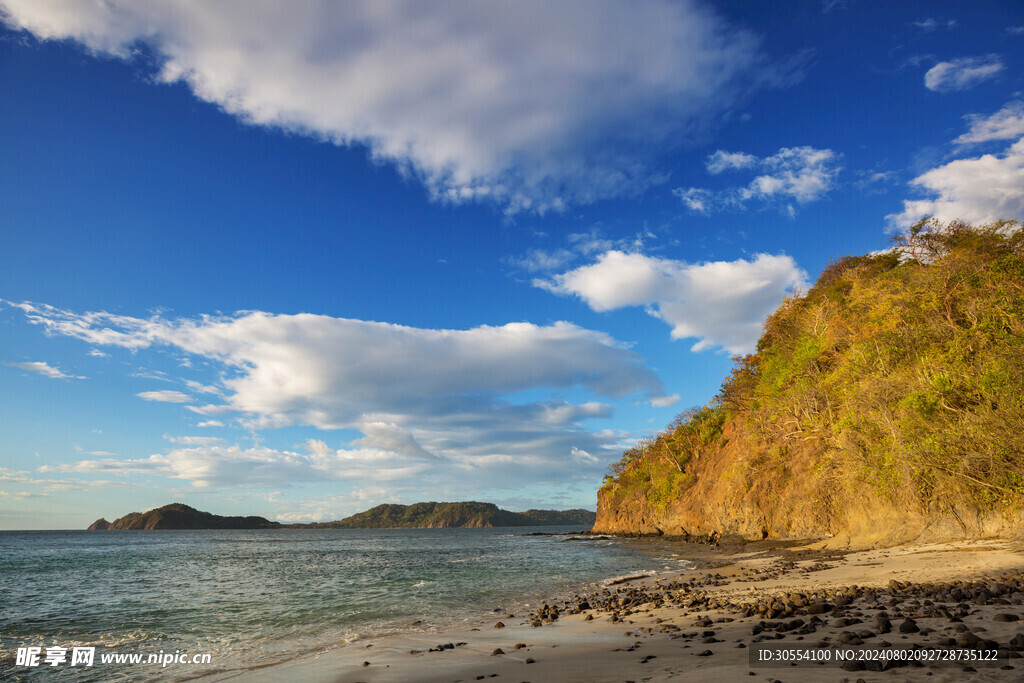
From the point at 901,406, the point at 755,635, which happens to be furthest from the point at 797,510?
the point at 755,635

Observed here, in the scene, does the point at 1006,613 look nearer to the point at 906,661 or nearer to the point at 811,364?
the point at 906,661

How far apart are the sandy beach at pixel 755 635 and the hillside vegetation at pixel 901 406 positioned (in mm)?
2939

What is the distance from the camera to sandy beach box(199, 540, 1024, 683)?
256 inches

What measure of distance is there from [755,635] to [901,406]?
49.6 feet

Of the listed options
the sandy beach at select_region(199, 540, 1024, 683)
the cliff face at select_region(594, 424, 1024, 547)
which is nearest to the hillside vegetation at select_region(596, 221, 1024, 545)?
the cliff face at select_region(594, 424, 1024, 547)

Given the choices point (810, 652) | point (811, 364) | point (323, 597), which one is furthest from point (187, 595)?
point (811, 364)

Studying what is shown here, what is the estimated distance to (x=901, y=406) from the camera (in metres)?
18.9

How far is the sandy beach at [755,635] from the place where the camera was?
6.50 m

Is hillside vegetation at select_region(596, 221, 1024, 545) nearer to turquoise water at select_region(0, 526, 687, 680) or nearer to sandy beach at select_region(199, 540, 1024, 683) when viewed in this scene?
sandy beach at select_region(199, 540, 1024, 683)

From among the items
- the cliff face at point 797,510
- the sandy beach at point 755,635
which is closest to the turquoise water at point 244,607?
the sandy beach at point 755,635

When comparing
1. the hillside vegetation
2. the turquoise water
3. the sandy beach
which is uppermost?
the hillside vegetation

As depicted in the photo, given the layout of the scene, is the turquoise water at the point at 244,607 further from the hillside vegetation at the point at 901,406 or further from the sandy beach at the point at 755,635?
the hillside vegetation at the point at 901,406

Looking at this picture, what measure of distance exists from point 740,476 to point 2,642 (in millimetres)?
44650

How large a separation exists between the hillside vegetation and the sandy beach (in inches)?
116
